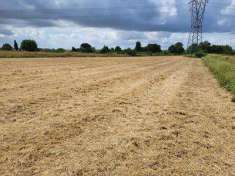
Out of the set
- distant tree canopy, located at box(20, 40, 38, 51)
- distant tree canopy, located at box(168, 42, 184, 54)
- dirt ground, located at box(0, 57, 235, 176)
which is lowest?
distant tree canopy, located at box(168, 42, 184, 54)

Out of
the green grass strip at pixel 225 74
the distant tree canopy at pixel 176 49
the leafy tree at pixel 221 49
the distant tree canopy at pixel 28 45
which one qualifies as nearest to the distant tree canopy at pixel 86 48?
the distant tree canopy at pixel 28 45

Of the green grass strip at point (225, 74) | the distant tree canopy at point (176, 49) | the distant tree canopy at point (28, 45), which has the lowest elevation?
the distant tree canopy at point (176, 49)

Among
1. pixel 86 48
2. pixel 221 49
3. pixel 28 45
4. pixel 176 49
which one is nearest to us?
pixel 28 45

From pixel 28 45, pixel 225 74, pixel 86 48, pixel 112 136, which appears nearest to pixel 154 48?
pixel 86 48

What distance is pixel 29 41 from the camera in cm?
11469

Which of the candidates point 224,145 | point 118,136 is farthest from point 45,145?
point 224,145

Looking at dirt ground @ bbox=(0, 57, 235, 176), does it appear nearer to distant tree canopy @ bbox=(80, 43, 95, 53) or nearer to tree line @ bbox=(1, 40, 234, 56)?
tree line @ bbox=(1, 40, 234, 56)

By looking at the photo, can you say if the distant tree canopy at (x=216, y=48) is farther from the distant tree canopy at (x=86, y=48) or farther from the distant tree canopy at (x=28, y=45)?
the distant tree canopy at (x=28, y=45)

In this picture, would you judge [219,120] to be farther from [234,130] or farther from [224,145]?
[224,145]

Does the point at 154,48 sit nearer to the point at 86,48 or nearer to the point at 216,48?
the point at 216,48

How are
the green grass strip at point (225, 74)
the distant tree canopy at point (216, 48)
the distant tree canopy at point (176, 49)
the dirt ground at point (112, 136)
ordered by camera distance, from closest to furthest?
the dirt ground at point (112, 136) → the green grass strip at point (225, 74) → the distant tree canopy at point (216, 48) → the distant tree canopy at point (176, 49)

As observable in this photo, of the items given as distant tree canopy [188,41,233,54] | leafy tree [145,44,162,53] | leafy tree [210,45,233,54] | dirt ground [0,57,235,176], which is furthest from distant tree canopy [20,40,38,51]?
dirt ground [0,57,235,176]

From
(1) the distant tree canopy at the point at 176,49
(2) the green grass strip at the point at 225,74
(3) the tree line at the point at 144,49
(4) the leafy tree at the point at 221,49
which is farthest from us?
(1) the distant tree canopy at the point at 176,49

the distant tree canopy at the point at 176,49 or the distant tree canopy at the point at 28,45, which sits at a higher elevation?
the distant tree canopy at the point at 28,45
